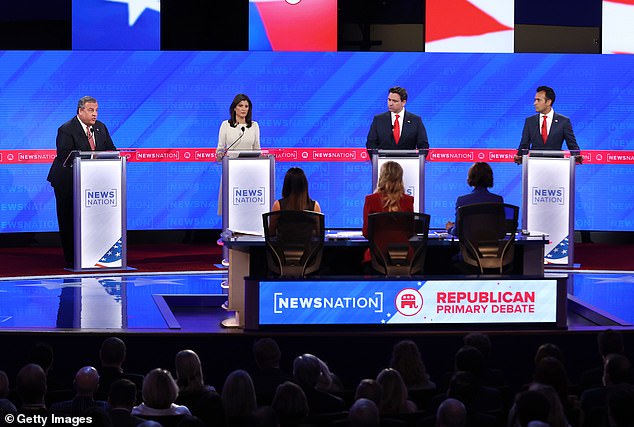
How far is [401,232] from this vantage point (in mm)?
7395

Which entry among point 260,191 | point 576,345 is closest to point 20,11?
point 260,191

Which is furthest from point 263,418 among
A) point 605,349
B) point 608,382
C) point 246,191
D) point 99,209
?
point 99,209

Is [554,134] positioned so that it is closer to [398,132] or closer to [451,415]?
[398,132]

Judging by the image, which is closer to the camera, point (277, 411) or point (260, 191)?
point (277, 411)

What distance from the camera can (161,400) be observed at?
16.7 ft

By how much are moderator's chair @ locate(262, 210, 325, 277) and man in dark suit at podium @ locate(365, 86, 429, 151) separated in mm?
3211

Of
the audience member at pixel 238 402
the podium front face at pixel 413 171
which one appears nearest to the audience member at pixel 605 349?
the audience member at pixel 238 402

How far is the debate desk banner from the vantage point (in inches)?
280

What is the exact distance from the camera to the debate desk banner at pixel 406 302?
7.11 meters

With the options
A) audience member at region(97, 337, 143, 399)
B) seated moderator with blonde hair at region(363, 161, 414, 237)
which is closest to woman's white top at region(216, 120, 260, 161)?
seated moderator with blonde hair at region(363, 161, 414, 237)

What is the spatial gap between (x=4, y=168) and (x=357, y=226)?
3859mm

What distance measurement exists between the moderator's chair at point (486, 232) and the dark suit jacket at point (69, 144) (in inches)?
152

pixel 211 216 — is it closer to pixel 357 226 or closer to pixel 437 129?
pixel 357 226

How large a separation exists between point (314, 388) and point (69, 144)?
5.35 m
